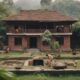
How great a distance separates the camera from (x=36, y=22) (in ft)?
123

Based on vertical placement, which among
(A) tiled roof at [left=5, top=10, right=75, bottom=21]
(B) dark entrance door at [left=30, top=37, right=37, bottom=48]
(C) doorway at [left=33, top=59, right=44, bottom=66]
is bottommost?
(C) doorway at [left=33, top=59, right=44, bottom=66]

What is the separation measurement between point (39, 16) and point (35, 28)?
1703 millimetres

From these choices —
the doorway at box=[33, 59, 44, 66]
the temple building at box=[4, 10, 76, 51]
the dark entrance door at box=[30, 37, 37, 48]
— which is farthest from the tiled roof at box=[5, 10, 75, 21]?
the doorway at box=[33, 59, 44, 66]

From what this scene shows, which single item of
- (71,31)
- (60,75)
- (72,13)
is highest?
(72,13)

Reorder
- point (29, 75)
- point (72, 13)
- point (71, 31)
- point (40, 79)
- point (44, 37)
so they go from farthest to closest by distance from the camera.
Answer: point (72, 13)
point (71, 31)
point (44, 37)
point (29, 75)
point (40, 79)

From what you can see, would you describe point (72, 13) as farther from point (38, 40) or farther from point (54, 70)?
point (54, 70)

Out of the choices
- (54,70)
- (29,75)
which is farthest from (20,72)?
(54,70)

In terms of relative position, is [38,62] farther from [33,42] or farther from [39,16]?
[33,42]

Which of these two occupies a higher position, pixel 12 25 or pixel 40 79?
pixel 12 25

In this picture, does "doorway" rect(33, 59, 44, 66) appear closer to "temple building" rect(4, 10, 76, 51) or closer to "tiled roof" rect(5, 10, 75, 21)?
"temple building" rect(4, 10, 76, 51)

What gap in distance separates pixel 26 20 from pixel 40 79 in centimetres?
2365

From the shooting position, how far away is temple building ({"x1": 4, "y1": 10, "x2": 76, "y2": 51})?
122 feet

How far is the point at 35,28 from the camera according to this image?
127 feet

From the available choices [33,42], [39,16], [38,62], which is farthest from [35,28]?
[38,62]
